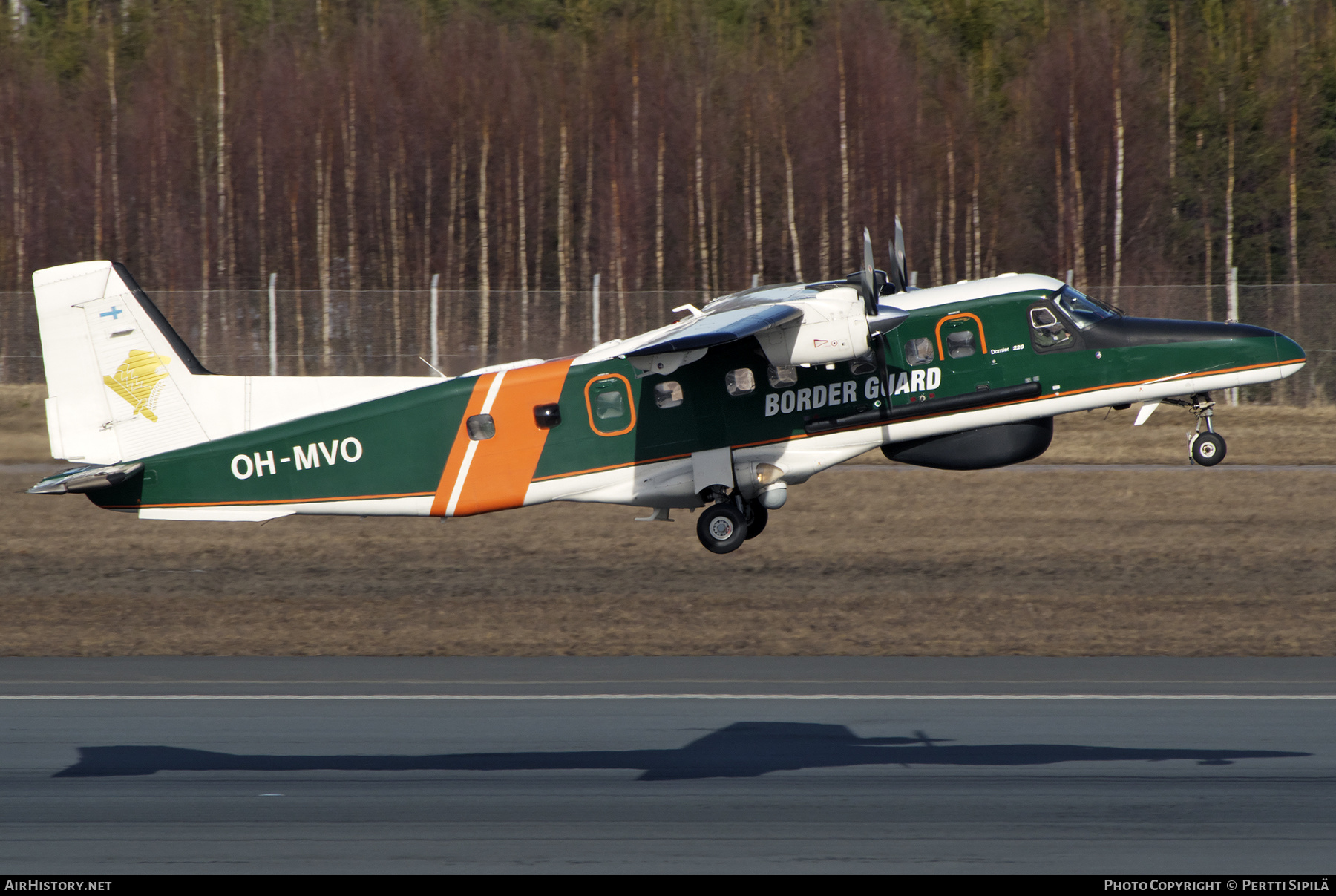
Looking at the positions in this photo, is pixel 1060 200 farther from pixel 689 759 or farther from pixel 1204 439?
pixel 689 759

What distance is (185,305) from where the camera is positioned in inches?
1754

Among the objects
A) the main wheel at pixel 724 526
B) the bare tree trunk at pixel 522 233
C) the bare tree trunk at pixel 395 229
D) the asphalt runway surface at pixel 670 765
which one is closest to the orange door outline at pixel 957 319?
the main wheel at pixel 724 526

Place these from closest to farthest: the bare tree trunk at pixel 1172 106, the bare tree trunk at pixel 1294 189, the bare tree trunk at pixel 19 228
→ the bare tree trunk at pixel 1172 106, the bare tree trunk at pixel 1294 189, the bare tree trunk at pixel 19 228

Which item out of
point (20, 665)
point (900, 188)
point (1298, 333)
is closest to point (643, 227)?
point (900, 188)

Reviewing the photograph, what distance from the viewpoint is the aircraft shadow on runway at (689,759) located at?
20359 millimetres

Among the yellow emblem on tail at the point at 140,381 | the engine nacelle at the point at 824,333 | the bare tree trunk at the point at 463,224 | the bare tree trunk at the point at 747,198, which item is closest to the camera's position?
the engine nacelle at the point at 824,333

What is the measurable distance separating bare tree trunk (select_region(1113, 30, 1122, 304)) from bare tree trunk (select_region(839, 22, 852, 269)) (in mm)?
10161

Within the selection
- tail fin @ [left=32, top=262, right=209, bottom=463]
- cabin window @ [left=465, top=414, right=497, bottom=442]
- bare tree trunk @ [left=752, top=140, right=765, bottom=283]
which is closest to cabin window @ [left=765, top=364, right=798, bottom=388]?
cabin window @ [left=465, top=414, right=497, bottom=442]

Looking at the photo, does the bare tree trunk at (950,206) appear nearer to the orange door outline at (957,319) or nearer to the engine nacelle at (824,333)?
the orange door outline at (957,319)

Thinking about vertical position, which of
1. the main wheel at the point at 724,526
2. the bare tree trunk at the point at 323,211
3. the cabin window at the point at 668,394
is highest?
the bare tree trunk at the point at 323,211

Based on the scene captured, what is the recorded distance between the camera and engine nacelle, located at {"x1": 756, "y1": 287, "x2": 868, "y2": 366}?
1562cm

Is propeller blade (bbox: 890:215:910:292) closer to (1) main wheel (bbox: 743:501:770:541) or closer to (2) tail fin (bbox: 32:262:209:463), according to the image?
(1) main wheel (bbox: 743:501:770:541)

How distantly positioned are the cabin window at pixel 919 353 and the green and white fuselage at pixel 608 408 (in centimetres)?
3

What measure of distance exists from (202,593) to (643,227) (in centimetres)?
2785
